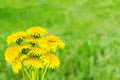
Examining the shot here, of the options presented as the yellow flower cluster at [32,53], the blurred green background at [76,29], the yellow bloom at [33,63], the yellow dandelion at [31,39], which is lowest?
the yellow bloom at [33,63]

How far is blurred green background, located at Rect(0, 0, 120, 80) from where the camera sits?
665 centimetres

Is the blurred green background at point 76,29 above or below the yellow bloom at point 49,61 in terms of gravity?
above

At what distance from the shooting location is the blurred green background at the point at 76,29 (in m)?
6.65

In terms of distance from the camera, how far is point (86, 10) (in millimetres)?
11312

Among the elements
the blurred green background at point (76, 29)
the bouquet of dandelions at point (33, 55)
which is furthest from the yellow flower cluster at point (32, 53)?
the blurred green background at point (76, 29)

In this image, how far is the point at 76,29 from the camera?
31.6 ft

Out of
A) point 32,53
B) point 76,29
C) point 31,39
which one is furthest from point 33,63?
point 76,29

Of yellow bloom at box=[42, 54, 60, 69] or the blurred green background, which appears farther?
the blurred green background

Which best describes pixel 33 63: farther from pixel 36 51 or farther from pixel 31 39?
pixel 31 39

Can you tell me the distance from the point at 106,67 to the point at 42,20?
12.3 feet

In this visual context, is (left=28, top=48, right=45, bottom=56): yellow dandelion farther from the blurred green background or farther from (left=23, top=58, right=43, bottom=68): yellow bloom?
the blurred green background

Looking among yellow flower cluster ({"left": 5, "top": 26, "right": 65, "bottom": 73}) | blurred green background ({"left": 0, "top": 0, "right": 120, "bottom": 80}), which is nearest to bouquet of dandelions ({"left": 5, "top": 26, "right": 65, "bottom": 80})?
yellow flower cluster ({"left": 5, "top": 26, "right": 65, "bottom": 73})

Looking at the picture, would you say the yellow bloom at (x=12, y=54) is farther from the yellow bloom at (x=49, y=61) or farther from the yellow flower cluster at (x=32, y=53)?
the yellow bloom at (x=49, y=61)

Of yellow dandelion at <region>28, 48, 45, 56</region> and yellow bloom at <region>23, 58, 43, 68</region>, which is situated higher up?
yellow dandelion at <region>28, 48, 45, 56</region>
